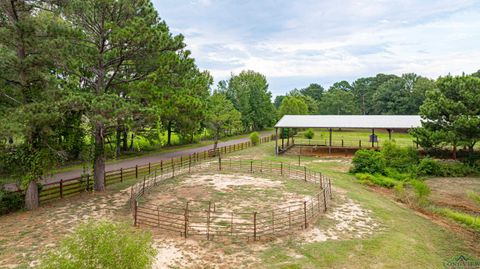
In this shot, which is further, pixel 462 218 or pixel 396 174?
pixel 396 174

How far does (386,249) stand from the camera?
34.7 ft

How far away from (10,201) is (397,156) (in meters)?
26.3

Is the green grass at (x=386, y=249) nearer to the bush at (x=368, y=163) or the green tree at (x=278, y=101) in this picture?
the bush at (x=368, y=163)

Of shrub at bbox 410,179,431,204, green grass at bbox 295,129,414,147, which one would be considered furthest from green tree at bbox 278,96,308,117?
shrub at bbox 410,179,431,204

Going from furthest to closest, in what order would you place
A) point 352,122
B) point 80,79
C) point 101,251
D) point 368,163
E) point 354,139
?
point 354,139
point 352,122
point 368,163
point 80,79
point 101,251

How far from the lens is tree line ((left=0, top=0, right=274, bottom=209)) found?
547 inches

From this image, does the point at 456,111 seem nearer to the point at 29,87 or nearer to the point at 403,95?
the point at 29,87

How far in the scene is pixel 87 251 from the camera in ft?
19.0

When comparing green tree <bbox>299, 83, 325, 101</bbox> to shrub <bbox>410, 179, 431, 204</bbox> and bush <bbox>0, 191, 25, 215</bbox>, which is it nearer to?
shrub <bbox>410, 179, 431, 204</bbox>

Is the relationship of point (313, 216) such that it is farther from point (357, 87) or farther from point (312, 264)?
point (357, 87)
